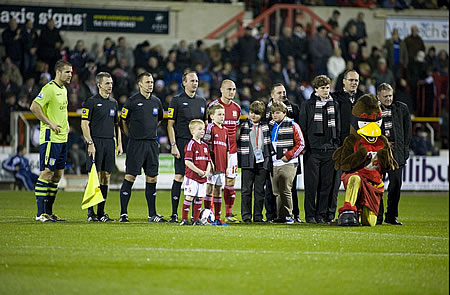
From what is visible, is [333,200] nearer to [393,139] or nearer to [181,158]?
[393,139]

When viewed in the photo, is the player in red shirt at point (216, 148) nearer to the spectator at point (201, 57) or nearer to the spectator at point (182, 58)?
the spectator at point (182, 58)

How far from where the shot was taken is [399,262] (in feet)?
26.9

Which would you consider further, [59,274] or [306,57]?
[306,57]

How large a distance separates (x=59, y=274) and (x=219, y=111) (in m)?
5.34

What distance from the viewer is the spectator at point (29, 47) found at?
2338 cm

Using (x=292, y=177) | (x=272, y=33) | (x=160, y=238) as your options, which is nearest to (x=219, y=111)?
(x=292, y=177)

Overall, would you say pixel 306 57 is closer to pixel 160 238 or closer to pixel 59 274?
pixel 160 238

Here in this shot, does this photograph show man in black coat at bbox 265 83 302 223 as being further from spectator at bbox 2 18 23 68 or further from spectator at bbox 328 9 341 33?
spectator at bbox 328 9 341 33

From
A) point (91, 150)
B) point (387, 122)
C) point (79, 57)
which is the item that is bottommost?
point (91, 150)

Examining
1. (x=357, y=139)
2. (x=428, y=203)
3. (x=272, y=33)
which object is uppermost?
(x=272, y=33)

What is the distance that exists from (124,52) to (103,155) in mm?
12523

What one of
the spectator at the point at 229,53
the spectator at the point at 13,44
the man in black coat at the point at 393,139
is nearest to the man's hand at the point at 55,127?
the man in black coat at the point at 393,139

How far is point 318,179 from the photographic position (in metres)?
12.9

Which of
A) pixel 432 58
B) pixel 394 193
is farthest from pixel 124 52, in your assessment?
pixel 394 193
